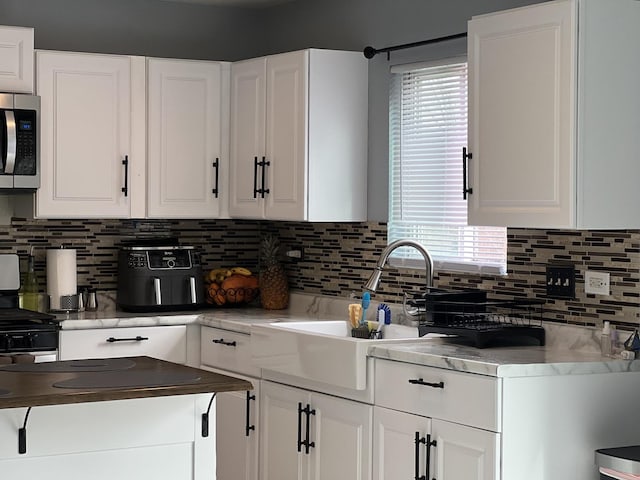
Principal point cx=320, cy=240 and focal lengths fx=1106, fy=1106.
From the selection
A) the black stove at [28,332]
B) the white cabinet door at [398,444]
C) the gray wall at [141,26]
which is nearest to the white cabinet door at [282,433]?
the white cabinet door at [398,444]

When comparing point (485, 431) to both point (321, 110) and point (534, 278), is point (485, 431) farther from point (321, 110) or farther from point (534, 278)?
point (321, 110)

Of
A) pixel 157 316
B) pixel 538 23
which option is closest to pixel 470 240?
pixel 538 23

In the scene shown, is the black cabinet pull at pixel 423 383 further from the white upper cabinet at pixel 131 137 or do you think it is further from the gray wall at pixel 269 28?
the white upper cabinet at pixel 131 137

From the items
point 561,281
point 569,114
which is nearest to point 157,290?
point 561,281

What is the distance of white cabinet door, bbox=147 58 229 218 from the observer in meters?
5.37

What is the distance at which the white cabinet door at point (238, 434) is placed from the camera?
483cm

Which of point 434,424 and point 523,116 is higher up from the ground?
point 523,116

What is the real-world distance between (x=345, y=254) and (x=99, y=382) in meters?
2.35

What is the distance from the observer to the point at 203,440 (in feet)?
11.0

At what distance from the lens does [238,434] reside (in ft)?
16.2

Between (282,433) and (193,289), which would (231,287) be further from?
(282,433)

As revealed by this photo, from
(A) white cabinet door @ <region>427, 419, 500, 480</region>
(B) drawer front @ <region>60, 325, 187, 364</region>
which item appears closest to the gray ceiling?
(B) drawer front @ <region>60, 325, 187, 364</region>

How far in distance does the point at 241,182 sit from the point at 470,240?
1.33 metres

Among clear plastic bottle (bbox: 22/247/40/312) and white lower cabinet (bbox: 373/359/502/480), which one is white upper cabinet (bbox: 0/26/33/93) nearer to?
clear plastic bottle (bbox: 22/247/40/312)
